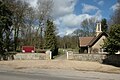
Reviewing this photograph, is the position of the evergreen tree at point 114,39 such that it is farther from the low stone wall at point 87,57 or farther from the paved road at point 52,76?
the paved road at point 52,76

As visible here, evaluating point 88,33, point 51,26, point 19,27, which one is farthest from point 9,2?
point 88,33

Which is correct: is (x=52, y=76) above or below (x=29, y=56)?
below

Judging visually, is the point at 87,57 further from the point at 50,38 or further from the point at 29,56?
the point at 50,38

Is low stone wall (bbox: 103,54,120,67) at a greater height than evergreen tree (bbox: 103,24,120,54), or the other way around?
evergreen tree (bbox: 103,24,120,54)

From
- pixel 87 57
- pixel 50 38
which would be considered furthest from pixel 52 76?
pixel 50 38

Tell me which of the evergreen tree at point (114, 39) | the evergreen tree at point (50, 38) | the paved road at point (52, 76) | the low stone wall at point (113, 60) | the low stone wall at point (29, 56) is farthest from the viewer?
the evergreen tree at point (50, 38)

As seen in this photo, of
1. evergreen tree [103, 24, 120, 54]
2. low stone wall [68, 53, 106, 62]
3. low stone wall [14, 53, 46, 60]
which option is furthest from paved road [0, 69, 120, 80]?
low stone wall [14, 53, 46, 60]

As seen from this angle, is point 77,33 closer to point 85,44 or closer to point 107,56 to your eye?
point 85,44

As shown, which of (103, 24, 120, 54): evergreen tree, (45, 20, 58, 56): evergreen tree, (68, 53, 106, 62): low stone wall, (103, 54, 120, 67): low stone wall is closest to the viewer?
(103, 24, 120, 54): evergreen tree

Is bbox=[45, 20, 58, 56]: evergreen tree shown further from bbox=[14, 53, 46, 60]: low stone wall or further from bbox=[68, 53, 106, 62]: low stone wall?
bbox=[68, 53, 106, 62]: low stone wall

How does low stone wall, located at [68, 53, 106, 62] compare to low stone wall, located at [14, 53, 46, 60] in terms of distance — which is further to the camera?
low stone wall, located at [14, 53, 46, 60]

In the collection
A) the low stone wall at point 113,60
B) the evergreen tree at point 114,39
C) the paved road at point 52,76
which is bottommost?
the paved road at point 52,76

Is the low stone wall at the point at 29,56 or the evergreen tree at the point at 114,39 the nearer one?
the evergreen tree at the point at 114,39

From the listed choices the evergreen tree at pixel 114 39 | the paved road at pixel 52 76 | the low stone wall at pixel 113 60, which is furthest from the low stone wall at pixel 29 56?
the paved road at pixel 52 76
